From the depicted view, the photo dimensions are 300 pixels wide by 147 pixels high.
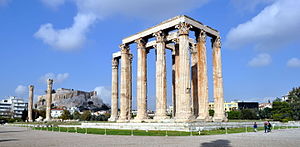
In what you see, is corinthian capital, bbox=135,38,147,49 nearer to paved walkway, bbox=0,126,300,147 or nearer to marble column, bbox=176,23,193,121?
marble column, bbox=176,23,193,121

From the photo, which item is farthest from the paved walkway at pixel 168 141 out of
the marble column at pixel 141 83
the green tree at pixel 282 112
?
the green tree at pixel 282 112

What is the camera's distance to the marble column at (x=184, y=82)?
33188mm

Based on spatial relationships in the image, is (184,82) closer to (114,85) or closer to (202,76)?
(202,76)

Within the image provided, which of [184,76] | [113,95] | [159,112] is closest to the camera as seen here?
[184,76]

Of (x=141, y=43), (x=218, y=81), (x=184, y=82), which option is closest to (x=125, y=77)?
(x=141, y=43)

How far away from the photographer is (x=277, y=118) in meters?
71.2

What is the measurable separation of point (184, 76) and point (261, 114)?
85544 millimetres

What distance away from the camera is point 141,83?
41875 mm

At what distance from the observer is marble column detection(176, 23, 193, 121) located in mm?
33188

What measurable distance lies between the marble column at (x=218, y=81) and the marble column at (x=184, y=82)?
298 inches

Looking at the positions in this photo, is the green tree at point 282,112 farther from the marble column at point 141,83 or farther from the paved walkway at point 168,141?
the paved walkway at point 168,141

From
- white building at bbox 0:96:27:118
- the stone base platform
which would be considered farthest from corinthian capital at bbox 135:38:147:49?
white building at bbox 0:96:27:118

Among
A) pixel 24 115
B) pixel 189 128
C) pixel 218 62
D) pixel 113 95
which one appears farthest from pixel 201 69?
pixel 24 115

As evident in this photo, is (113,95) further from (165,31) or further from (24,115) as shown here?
(24,115)
